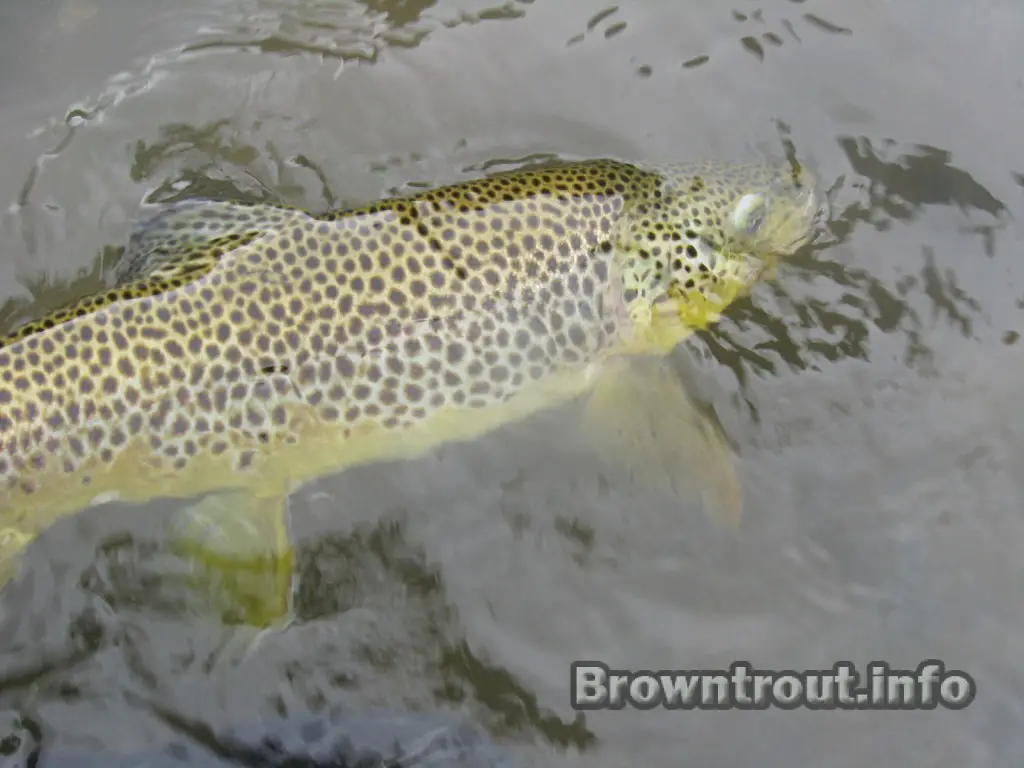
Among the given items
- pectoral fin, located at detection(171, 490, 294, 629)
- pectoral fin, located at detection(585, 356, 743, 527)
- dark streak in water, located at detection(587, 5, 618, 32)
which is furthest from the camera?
dark streak in water, located at detection(587, 5, 618, 32)

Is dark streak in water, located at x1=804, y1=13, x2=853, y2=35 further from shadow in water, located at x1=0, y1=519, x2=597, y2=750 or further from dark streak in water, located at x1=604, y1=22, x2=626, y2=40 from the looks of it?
shadow in water, located at x1=0, y1=519, x2=597, y2=750

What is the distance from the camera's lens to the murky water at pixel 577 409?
3469 millimetres

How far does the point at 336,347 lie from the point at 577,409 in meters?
1.16

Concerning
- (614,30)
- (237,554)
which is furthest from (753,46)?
(237,554)

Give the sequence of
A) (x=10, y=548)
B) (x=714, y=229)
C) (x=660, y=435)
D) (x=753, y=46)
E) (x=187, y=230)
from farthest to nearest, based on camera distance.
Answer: (x=753, y=46)
(x=714, y=229)
(x=660, y=435)
(x=187, y=230)
(x=10, y=548)

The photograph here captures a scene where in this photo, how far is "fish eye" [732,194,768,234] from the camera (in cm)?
429

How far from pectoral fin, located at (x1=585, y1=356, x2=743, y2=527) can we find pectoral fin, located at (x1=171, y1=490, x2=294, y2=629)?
1519 millimetres

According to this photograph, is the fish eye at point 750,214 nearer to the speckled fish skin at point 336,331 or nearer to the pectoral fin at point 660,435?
the speckled fish skin at point 336,331

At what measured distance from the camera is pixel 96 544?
3615 mm

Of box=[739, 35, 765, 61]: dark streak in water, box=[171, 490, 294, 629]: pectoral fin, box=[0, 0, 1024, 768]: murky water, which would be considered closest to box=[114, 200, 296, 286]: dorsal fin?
box=[0, 0, 1024, 768]: murky water

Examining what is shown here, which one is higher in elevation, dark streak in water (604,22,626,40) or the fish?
dark streak in water (604,22,626,40)

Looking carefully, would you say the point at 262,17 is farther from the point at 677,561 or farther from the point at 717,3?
the point at 677,561

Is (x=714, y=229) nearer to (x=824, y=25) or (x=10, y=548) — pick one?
(x=824, y=25)

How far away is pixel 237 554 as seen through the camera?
3.59m
